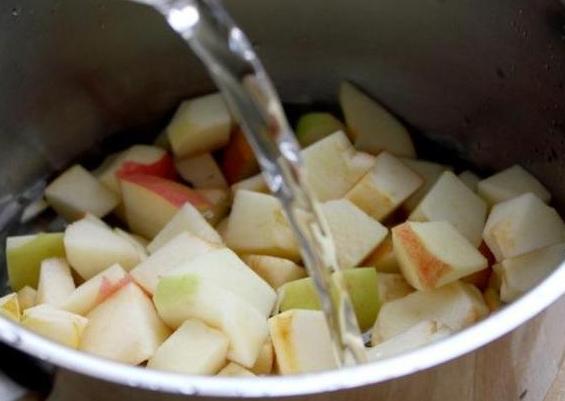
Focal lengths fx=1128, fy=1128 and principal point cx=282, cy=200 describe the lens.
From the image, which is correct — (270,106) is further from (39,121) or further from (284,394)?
(39,121)

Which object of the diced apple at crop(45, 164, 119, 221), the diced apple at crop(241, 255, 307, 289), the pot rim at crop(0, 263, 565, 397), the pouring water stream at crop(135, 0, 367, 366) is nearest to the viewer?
the pot rim at crop(0, 263, 565, 397)

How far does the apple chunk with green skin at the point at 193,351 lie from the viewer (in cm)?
92

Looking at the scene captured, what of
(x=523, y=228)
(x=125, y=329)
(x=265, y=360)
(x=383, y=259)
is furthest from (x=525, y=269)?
(x=125, y=329)

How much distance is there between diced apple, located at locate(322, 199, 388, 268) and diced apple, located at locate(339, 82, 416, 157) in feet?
0.45

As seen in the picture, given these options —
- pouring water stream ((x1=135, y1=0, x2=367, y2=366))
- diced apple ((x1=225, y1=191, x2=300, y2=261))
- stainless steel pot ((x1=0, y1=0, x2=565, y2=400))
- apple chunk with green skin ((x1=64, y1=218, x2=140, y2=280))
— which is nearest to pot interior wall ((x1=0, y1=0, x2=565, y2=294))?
stainless steel pot ((x1=0, y1=0, x2=565, y2=400))

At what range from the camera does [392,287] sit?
107 centimetres

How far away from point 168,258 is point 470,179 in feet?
1.13

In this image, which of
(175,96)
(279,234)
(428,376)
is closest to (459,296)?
(279,234)

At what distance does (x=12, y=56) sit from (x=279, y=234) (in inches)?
13.1

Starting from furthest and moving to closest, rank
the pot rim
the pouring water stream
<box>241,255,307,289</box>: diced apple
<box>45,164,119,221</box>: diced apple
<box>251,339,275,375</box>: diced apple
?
<box>45,164,119,221</box>: diced apple
<box>241,255,307,289</box>: diced apple
<box>251,339,275,375</box>: diced apple
the pouring water stream
the pot rim

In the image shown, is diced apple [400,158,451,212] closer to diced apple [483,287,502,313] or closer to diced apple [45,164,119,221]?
diced apple [483,287,502,313]

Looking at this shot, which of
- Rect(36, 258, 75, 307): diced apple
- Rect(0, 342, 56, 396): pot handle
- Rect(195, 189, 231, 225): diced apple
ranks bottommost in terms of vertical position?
Rect(195, 189, 231, 225): diced apple

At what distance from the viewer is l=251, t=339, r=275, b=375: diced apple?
98 cm

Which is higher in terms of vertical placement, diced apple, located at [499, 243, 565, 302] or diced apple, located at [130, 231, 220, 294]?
diced apple, located at [130, 231, 220, 294]
